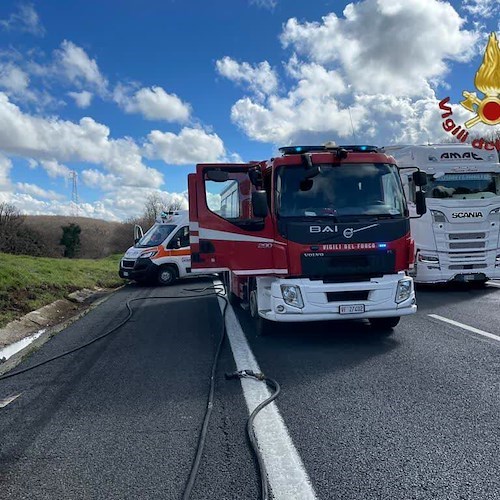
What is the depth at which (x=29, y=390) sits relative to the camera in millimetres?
5305

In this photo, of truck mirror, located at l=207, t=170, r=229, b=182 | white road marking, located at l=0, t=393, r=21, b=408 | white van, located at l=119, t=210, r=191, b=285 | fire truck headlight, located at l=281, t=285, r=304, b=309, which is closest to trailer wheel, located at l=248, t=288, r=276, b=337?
fire truck headlight, located at l=281, t=285, r=304, b=309

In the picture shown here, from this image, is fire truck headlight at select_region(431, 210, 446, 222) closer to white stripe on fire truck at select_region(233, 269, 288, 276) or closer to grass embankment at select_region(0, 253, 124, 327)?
white stripe on fire truck at select_region(233, 269, 288, 276)

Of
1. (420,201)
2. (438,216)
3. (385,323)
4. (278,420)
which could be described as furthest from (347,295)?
(438,216)

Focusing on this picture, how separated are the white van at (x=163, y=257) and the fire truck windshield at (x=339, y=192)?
31.9 feet

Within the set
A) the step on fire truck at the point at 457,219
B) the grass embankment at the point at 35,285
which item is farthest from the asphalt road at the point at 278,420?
the step on fire truck at the point at 457,219

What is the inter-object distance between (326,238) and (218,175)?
209 cm

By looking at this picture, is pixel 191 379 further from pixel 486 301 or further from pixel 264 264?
pixel 486 301

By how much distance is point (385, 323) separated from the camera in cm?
750

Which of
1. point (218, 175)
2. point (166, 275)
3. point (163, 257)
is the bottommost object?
point (166, 275)

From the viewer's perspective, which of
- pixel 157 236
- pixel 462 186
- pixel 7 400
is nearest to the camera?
pixel 7 400

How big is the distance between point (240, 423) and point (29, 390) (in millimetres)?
2544

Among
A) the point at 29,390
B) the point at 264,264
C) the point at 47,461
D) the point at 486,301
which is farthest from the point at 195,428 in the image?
the point at 486,301

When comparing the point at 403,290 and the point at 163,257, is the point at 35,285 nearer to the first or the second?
the point at 163,257

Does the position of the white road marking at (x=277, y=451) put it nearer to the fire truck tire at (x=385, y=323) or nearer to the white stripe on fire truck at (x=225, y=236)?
the white stripe on fire truck at (x=225, y=236)
